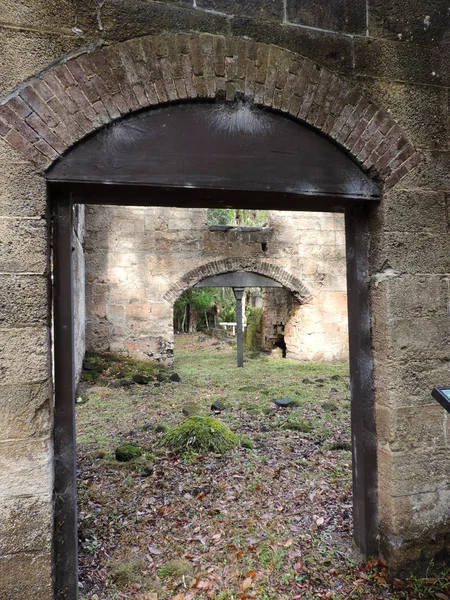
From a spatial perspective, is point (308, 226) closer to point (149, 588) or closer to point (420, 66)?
point (420, 66)

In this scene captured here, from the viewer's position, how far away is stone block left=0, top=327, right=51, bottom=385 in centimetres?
214

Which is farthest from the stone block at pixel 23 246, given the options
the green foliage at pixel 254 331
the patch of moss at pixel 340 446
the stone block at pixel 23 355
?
the green foliage at pixel 254 331

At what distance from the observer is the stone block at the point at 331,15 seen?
100 inches

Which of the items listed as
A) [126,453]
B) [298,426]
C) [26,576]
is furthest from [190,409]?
[26,576]

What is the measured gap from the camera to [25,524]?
7.00 feet

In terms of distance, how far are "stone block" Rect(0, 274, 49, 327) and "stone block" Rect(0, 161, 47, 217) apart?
1.17ft

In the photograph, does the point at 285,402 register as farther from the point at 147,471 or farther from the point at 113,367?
the point at 113,367

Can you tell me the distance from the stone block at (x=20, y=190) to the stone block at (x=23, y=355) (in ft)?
2.11

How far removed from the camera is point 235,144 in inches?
96.0

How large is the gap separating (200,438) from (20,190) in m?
3.72

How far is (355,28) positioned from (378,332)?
6.73 ft

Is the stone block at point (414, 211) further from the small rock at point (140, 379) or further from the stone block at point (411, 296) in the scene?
the small rock at point (140, 379)

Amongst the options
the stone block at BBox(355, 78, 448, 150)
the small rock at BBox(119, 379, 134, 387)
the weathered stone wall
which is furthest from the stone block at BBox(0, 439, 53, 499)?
the weathered stone wall

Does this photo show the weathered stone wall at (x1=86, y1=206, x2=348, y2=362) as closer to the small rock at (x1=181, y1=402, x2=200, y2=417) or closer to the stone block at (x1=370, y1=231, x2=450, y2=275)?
the small rock at (x1=181, y1=402, x2=200, y2=417)
